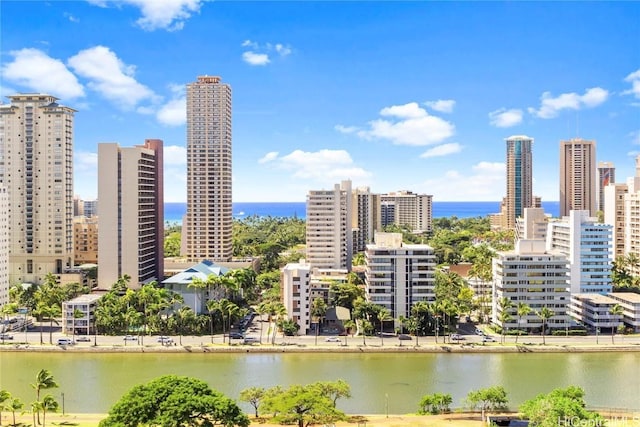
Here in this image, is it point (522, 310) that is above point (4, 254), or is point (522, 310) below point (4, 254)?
below

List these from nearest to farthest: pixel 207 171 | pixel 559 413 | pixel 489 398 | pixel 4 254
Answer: pixel 559 413 → pixel 489 398 → pixel 4 254 → pixel 207 171

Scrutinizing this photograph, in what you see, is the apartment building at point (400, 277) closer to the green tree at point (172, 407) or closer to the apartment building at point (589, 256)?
the apartment building at point (589, 256)

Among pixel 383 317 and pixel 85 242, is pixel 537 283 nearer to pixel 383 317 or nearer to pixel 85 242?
pixel 383 317

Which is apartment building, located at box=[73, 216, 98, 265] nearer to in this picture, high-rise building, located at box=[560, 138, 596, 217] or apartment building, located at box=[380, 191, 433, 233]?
apartment building, located at box=[380, 191, 433, 233]

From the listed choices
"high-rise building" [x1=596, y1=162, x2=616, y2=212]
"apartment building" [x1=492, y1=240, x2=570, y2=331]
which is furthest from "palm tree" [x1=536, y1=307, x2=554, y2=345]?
"high-rise building" [x1=596, y1=162, x2=616, y2=212]

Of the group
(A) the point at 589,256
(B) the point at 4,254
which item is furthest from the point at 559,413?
(B) the point at 4,254

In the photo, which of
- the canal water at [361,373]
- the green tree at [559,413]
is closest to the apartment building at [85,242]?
the canal water at [361,373]

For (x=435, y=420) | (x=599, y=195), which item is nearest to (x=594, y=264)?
(x=435, y=420)
